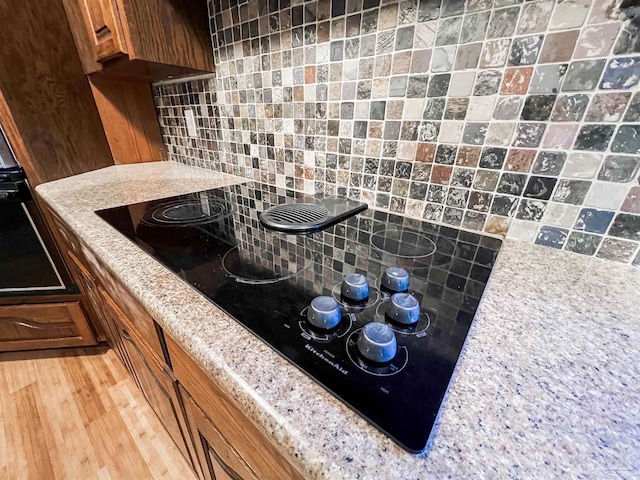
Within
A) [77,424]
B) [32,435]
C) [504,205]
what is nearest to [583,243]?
[504,205]

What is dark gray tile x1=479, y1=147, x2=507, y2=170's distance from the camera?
52 centimetres

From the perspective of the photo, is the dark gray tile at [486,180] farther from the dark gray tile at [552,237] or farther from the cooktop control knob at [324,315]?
the cooktop control knob at [324,315]

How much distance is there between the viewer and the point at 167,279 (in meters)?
0.43

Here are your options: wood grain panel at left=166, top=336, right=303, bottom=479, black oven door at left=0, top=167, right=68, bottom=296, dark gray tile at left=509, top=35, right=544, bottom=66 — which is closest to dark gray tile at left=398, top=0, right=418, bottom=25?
dark gray tile at left=509, top=35, right=544, bottom=66

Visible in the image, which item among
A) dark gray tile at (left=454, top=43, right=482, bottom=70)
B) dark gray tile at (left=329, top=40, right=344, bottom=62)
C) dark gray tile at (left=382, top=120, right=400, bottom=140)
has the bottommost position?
dark gray tile at (left=382, top=120, right=400, bottom=140)

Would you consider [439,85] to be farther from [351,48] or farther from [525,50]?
[351,48]

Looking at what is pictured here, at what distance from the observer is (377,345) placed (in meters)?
0.27

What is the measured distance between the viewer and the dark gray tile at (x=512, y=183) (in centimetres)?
52

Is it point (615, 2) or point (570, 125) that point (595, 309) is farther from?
point (615, 2)

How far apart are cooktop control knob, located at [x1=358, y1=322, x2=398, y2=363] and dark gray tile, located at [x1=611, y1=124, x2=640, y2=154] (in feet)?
1.64

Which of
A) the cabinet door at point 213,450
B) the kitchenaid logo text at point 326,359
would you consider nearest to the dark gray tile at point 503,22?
the kitchenaid logo text at point 326,359

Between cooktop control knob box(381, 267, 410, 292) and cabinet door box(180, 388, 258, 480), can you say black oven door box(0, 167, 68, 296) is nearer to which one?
cabinet door box(180, 388, 258, 480)

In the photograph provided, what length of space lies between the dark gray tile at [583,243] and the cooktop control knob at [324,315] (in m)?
0.50

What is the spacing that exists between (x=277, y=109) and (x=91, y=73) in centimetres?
86
